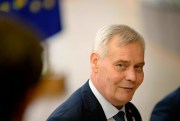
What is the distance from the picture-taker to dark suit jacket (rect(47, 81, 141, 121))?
56.0 inches

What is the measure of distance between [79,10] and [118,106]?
1610mm

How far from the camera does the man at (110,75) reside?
149 centimetres

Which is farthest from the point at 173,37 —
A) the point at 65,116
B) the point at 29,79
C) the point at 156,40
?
the point at 29,79

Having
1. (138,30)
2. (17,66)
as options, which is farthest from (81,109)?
(138,30)

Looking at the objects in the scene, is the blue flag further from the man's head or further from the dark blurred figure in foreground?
the dark blurred figure in foreground

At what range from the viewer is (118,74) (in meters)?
1.55

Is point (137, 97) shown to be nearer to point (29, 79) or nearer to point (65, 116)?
point (65, 116)

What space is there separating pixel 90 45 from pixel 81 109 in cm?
157

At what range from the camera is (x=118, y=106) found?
5.24 feet

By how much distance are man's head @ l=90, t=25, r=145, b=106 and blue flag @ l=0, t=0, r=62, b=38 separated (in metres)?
0.31

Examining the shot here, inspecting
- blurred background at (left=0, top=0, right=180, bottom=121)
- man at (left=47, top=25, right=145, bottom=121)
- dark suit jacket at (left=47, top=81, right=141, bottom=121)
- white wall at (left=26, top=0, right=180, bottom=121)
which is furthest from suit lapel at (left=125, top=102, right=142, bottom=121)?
white wall at (left=26, top=0, right=180, bottom=121)

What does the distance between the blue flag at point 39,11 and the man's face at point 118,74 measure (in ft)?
1.13

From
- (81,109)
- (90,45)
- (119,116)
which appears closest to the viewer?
(81,109)

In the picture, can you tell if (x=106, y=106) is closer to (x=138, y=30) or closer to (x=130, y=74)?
(x=130, y=74)
